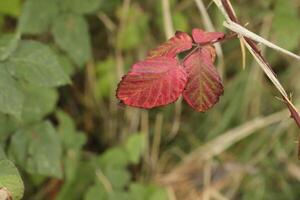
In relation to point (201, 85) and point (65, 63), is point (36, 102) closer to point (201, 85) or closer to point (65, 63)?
point (65, 63)

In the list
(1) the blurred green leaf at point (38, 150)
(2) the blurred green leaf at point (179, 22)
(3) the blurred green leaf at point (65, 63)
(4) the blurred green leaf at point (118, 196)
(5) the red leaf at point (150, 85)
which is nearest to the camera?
(5) the red leaf at point (150, 85)

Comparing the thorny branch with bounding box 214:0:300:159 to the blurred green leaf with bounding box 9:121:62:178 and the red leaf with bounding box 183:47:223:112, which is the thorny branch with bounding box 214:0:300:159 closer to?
the red leaf with bounding box 183:47:223:112

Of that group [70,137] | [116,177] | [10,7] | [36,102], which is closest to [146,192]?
[116,177]

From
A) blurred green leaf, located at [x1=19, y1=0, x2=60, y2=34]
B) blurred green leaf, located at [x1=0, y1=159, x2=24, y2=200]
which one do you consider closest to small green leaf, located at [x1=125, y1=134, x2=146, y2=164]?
blurred green leaf, located at [x1=19, y1=0, x2=60, y2=34]

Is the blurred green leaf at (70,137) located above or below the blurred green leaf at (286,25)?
above

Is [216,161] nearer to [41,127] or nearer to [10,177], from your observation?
[41,127]

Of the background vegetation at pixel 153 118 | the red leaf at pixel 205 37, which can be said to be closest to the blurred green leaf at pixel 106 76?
the background vegetation at pixel 153 118

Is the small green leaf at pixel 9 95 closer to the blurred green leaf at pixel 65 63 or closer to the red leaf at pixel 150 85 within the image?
the red leaf at pixel 150 85
